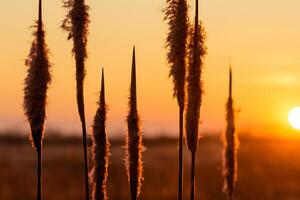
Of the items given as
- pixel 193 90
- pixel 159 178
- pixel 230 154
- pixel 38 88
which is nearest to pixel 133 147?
pixel 193 90

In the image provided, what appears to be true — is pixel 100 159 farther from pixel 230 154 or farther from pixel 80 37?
pixel 230 154

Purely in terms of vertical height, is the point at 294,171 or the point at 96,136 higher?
the point at 96,136

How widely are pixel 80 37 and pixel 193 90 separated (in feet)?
2.31

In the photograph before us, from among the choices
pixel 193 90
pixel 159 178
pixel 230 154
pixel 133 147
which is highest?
pixel 193 90

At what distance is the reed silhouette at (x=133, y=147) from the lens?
408 cm

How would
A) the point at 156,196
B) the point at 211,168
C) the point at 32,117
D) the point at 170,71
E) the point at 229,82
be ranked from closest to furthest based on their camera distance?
the point at 32,117 → the point at 170,71 → the point at 229,82 → the point at 156,196 → the point at 211,168

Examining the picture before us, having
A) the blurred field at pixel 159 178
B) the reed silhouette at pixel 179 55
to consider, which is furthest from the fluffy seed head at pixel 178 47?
the blurred field at pixel 159 178

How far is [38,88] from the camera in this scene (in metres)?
3.93

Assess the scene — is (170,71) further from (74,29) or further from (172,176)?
(172,176)

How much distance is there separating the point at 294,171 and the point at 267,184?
4344 millimetres

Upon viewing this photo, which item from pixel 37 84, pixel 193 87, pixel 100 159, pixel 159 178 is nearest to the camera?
pixel 37 84

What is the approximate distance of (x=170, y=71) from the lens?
4105mm

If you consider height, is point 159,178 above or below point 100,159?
below

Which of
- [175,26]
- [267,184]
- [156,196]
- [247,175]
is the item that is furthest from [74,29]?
[247,175]
